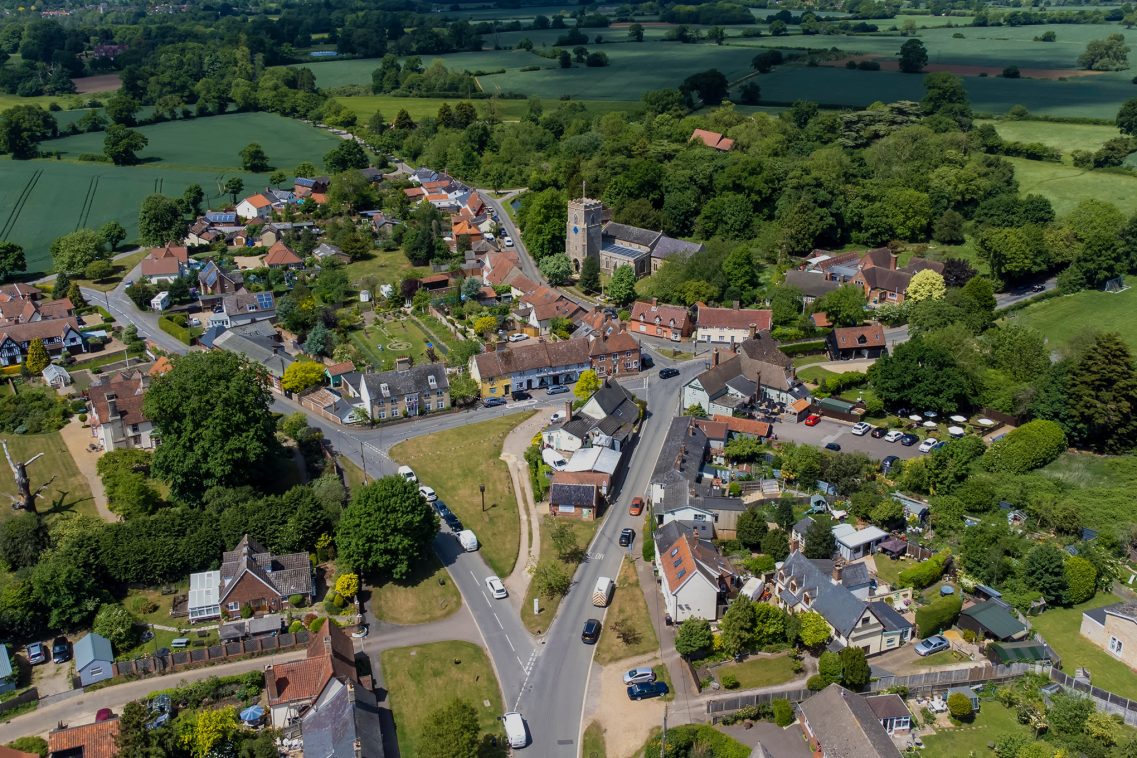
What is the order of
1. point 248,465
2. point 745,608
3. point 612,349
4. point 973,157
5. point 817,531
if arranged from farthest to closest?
point 973,157 < point 612,349 < point 248,465 < point 817,531 < point 745,608

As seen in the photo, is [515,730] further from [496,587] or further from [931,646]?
[931,646]

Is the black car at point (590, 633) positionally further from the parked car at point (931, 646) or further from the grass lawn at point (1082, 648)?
the grass lawn at point (1082, 648)

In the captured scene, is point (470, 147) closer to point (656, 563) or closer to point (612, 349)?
point (612, 349)

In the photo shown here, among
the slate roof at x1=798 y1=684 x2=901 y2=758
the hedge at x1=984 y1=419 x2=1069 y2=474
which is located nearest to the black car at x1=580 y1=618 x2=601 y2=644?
the slate roof at x1=798 y1=684 x2=901 y2=758

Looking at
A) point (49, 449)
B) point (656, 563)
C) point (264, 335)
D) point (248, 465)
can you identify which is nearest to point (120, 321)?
point (264, 335)

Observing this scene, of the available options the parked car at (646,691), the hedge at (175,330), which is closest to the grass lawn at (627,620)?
the parked car at (646,691)
